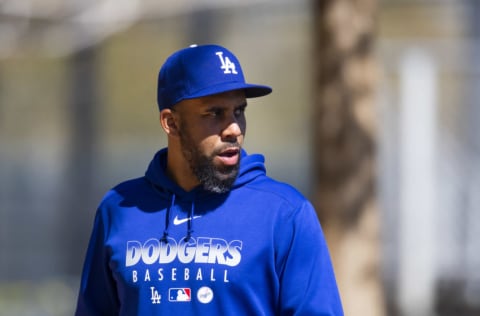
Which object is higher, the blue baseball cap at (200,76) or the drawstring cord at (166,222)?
the blue baseball cap at (200,76)

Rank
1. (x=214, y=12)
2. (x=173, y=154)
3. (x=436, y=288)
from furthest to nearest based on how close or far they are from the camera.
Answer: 1. (x=214, y=12)
2. (x=436, y=288)
3. (x=173, y=154)

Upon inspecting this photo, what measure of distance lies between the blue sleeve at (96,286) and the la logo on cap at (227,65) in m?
0.67

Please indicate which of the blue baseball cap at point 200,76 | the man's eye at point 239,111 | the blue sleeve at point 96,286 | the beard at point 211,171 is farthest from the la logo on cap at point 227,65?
the blue sleeve at point 96,286

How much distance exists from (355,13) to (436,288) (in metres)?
3.13

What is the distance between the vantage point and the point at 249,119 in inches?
794

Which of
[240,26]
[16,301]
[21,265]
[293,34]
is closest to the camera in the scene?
[16,301]

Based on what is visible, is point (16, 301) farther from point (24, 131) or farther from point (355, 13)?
point (355, 13)

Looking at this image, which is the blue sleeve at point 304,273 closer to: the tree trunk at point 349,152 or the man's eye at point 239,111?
the man's eye at point 239,111

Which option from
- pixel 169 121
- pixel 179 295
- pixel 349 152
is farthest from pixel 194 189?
pixel 349 152

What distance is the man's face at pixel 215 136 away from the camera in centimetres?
309

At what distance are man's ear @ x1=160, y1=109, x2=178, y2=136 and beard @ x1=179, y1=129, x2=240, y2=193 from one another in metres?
0.07

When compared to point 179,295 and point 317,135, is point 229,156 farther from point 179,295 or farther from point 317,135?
point 317,135

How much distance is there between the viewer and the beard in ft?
10.1

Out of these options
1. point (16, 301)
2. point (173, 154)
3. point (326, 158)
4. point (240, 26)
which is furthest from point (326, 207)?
point (240, 26)
